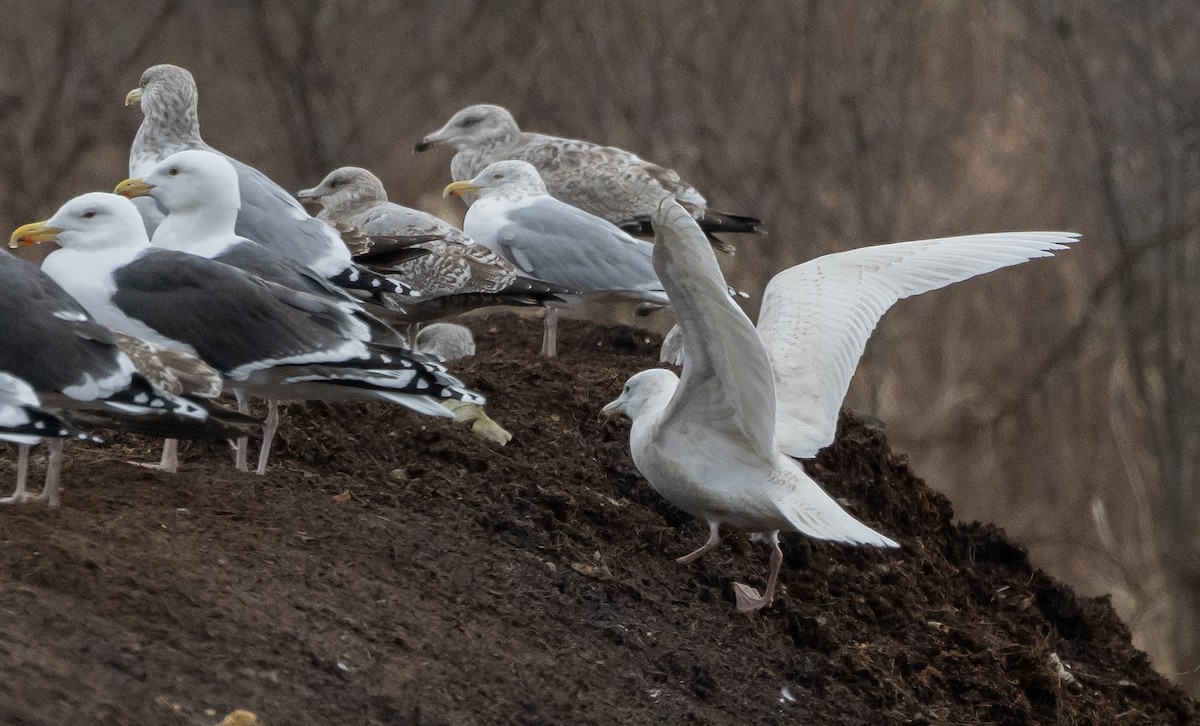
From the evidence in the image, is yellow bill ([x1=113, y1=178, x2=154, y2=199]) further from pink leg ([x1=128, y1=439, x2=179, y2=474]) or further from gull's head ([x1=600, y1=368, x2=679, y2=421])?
gull's head ([x1=600, y1=368, x2=679, y2=421])

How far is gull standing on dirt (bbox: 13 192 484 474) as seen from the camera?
4879 millimetres

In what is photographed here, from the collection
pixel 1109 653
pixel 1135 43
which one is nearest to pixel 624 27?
pixel 1135 43

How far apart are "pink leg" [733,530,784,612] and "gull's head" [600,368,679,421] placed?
604mm

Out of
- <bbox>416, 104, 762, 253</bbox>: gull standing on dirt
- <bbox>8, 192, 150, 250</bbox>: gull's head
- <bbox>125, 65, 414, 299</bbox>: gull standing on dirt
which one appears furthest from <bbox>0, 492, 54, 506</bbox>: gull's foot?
<bbox>416, 104, 762, 253</bbox>: gull standing on dirt

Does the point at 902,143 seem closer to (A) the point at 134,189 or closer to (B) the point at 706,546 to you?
(B) the point at 706,546

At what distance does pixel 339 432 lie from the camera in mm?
5777

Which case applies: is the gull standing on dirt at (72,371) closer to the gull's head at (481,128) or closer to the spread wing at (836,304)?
the spread wing at (836,304)

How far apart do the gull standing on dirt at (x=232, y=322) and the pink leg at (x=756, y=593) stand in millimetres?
1098

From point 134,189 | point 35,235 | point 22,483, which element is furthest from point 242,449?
point 134,189

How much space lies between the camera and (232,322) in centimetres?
490

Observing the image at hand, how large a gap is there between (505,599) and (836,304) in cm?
176

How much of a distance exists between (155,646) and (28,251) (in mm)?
11136

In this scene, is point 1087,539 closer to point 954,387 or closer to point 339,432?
point 954,387

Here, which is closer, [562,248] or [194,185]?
[194,185]
